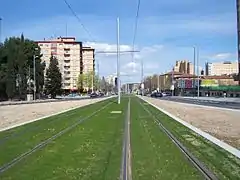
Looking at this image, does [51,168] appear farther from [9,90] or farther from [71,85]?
[71,85]

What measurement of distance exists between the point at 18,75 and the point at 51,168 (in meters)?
86.5

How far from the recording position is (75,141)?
14.9 metres

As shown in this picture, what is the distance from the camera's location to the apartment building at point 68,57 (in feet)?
568

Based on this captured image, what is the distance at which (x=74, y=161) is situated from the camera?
10539 millimetres

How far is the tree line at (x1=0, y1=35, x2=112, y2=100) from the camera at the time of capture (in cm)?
9157

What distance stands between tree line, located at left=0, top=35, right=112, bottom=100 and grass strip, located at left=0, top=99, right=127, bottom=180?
78.2 meters

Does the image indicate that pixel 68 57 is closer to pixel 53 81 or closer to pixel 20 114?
pixel 53 81

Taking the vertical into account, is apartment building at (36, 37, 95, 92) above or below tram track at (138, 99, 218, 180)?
above

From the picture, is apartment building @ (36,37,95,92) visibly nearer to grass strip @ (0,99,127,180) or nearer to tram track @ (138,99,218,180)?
grass strip @ (0,99,127,180)

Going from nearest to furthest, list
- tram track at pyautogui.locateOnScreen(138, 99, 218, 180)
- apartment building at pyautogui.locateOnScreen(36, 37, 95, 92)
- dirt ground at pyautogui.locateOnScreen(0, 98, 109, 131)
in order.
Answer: tram track at pyautogui.locateOnScreen(138, 99, 218, 180) < dirt ground at pyautogui.locateOnScreen(0, 98, 109, 131) < apartment building at pyautogui.locateOnScreen(36, 37, 95, 92)

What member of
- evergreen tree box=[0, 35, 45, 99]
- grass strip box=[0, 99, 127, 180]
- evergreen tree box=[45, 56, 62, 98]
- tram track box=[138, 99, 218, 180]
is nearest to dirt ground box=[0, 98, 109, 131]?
grass strip box=[0, 99, 127, 180]

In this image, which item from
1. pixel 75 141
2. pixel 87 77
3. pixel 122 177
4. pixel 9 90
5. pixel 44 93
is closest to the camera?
pixel 122 177

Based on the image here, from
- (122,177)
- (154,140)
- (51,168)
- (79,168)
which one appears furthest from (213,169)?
(154,140)

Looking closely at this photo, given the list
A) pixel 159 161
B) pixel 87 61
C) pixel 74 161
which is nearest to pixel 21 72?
pixel 87 61
